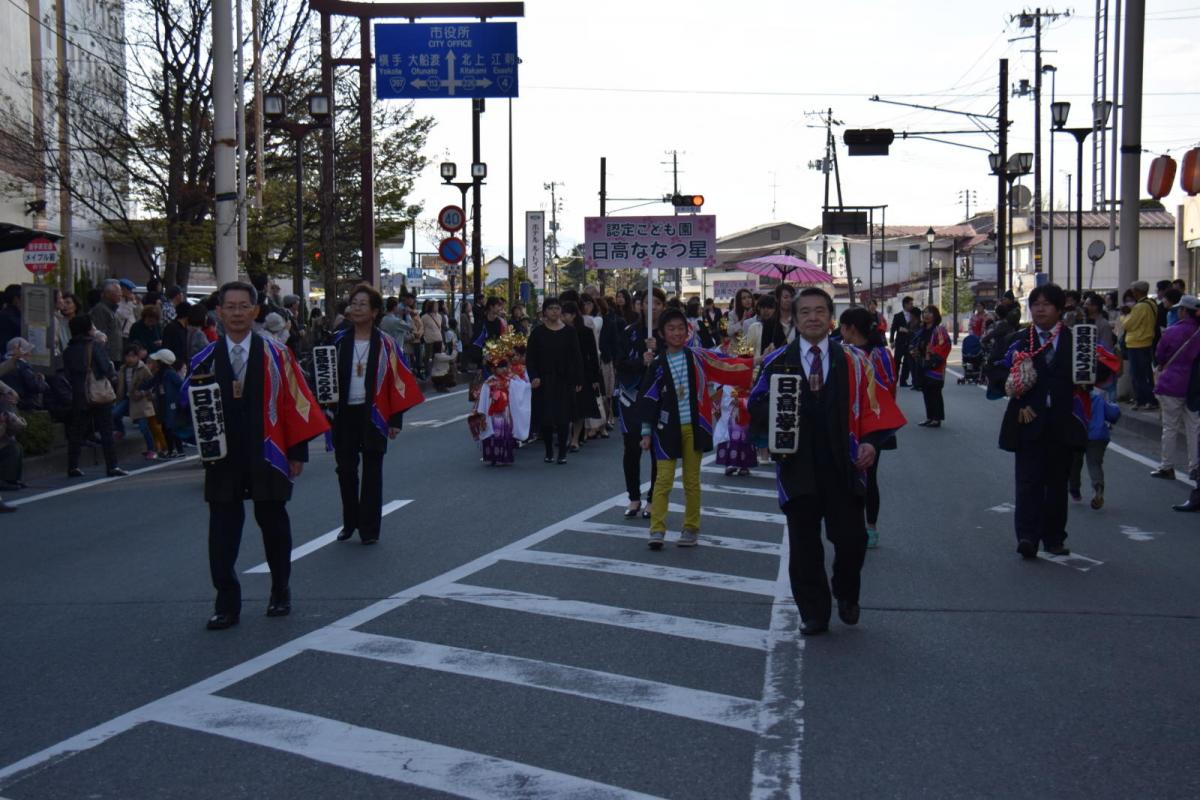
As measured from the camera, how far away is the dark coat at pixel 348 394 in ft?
32.3

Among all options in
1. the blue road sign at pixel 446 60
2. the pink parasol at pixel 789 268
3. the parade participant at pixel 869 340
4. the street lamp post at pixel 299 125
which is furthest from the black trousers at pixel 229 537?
the blue road sign at pixel 446 60

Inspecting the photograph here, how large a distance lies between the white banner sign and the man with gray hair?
2826 cm

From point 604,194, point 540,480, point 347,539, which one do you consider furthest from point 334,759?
point 604,194

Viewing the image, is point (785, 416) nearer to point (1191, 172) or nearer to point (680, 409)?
point (680, 409)

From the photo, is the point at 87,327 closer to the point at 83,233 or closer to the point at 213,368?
the point at 213,368

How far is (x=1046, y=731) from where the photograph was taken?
5.38 meters

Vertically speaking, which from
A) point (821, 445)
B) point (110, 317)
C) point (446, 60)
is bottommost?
point (821, 445)

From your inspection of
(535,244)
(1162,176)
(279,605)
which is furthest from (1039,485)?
(535,244)

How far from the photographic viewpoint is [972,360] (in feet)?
107

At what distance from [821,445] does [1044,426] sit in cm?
282

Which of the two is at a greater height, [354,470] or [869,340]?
[869,340]

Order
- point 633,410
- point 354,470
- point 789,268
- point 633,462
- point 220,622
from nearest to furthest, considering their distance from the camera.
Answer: point 220,622, point 354,470, point 633,410, point 633,462, point 789,268

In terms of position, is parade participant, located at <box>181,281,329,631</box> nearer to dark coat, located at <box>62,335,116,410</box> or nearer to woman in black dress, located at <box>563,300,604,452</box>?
dark coat, located at <box>62,335,116,410</box>

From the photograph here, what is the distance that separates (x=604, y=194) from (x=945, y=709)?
177 ft
